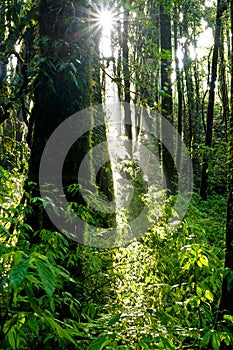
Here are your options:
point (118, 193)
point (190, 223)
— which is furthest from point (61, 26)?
point (118, 193)

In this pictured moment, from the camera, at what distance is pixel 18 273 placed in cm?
130

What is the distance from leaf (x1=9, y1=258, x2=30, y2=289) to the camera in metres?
1.25

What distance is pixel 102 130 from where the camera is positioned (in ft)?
18.0

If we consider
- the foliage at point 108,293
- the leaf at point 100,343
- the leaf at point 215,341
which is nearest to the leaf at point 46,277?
the foliage at point 108,293

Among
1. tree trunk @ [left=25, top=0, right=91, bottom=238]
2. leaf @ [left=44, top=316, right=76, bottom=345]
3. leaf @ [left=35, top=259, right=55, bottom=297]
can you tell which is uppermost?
tree trunk @ [left=25, top=0, right=91, bottom=238]

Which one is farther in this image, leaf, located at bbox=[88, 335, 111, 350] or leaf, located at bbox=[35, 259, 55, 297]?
leaf, located at bbox=[88, 335, 111, 350]

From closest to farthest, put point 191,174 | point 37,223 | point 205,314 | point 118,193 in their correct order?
point 205,314, point 37,223, point 118,193, point 191,174

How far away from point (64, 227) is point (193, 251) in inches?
47.7

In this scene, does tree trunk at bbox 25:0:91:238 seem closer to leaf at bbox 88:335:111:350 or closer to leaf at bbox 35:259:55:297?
leaf at bbox 88:335:111:350

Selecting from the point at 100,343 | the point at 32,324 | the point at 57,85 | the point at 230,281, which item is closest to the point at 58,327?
the point at 32,324

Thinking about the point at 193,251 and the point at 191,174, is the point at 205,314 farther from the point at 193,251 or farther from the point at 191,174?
the point at 191,174

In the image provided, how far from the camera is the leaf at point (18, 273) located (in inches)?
49.1

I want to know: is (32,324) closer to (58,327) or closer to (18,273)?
(58,327)

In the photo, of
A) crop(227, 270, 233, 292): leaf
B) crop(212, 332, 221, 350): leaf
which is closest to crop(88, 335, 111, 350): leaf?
crop(212, 332, 221, 350): leaf
